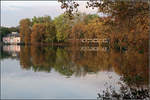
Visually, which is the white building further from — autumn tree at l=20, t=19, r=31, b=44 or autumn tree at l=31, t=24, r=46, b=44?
autumn tree at l=31, t=24, r=46, b=44

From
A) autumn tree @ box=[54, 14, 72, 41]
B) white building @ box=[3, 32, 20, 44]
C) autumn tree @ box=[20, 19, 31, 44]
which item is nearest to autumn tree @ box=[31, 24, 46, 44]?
autumn tree @ box=[20, 19, 31, 44]

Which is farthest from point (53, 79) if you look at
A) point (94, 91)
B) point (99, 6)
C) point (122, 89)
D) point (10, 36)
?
point (10, 36)

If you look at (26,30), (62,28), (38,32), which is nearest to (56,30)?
(62,28)

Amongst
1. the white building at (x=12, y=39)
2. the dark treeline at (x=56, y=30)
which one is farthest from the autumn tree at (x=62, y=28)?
the white building at (x=12, y=39)

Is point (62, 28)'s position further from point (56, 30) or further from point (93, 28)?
point (93, 28)

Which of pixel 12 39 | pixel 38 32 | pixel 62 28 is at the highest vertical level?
pixel 62 28

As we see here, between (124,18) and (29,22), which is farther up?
(29,22)

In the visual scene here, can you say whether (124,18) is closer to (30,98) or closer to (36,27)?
(30,98)

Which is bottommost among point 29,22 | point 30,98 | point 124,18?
point 30,98

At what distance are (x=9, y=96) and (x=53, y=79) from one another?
3.77 m

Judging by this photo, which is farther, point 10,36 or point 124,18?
point 10,36

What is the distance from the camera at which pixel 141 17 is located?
8.50 meters

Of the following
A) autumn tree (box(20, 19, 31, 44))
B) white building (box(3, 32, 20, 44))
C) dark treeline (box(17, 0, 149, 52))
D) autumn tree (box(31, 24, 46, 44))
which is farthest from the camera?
white building (box(3, 32, 20, 44))

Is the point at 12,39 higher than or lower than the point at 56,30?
lower
